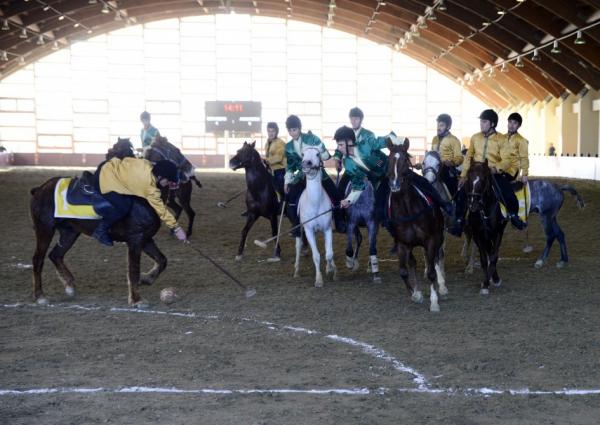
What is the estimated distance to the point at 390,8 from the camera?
4175cm

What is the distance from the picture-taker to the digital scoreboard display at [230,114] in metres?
47.6

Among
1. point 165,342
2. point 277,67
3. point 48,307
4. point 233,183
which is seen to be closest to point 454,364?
point 165,342

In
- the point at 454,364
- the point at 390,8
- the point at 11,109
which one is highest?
the point at 390,8

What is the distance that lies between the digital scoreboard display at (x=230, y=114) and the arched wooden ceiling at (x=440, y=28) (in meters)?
5.92

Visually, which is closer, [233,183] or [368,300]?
[368,300]

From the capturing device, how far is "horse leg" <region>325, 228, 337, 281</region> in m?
10.7

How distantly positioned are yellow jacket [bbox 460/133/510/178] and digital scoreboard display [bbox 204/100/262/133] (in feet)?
121

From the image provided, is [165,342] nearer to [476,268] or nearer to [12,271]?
[12,271]

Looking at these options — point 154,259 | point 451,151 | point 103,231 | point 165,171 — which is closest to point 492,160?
point 451,151

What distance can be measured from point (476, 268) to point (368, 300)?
3045 mm

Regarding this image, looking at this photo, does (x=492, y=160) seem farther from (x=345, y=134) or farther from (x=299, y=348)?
(x=299, y=348)

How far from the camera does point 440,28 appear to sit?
42656 millimetres

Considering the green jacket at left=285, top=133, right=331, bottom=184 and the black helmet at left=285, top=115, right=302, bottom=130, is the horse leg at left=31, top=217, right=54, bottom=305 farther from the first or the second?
the black helmet at left=285, top=115, right=302, bottom=130

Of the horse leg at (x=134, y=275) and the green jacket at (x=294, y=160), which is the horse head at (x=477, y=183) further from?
the horse leg at (x=134, y=275)
